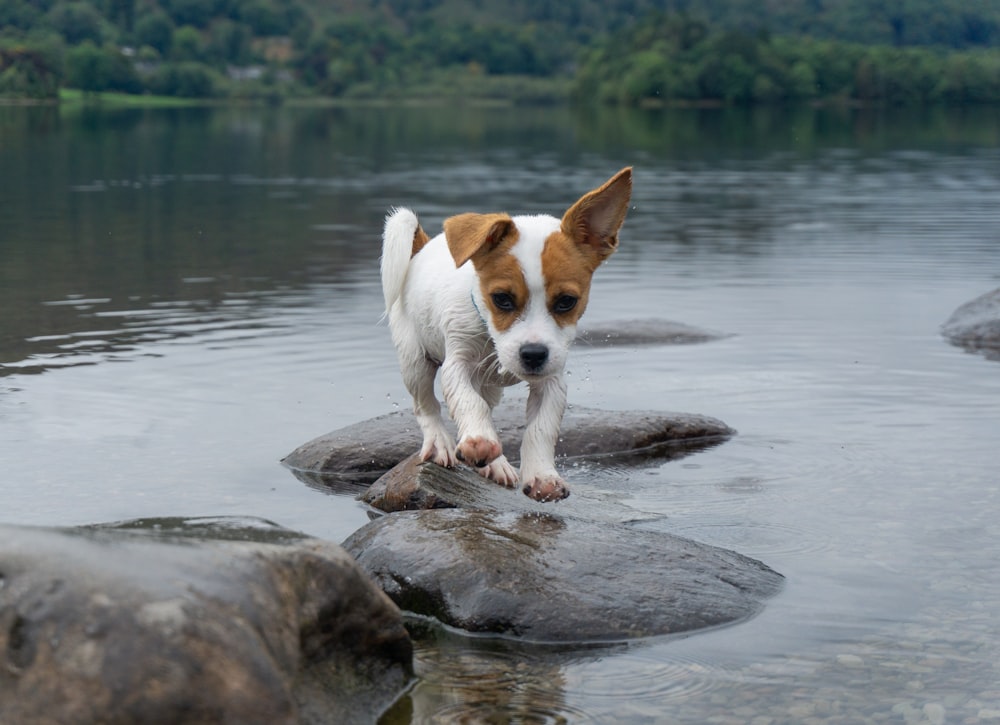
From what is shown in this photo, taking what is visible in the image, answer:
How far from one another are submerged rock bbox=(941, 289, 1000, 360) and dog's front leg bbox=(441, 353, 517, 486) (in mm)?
8384

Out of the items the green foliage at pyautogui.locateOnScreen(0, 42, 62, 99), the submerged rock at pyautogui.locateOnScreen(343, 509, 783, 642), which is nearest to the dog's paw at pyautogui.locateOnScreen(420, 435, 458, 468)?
the submerged rock at pyautogui.locateOnScreen(343, 509, 783, 642)

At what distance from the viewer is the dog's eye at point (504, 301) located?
7.68 m

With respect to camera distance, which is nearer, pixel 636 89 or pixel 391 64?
pixel 636 89

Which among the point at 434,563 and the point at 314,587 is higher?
the point at 314,587

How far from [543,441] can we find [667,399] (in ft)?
17.0

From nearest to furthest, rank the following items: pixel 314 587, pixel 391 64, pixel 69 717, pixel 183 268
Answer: pixel 69 717
pixel 314 587
pixel 183 268
pixel 391 64

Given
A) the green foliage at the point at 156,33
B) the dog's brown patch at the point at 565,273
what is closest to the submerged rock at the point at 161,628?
the dog's brown patch at the point at 565,273

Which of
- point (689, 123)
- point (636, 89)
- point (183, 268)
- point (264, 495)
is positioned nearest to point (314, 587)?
point (264, 495)

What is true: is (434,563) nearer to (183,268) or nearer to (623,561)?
(623,561)

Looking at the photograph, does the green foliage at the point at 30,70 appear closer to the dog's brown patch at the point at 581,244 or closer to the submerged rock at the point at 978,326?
the submerged rock at the point at 978,326

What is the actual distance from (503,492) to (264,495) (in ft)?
6.62

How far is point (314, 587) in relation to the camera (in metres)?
6.13

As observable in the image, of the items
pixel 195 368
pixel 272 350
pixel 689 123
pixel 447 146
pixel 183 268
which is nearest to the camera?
pixel 195 368

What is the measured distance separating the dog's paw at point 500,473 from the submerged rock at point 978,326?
7.76 m
